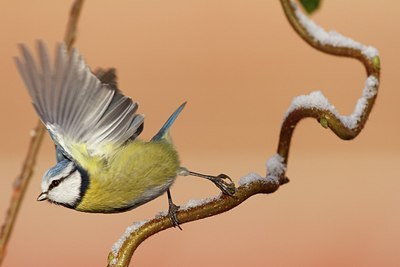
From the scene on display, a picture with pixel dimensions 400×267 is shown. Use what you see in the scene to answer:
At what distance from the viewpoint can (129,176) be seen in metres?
0.51

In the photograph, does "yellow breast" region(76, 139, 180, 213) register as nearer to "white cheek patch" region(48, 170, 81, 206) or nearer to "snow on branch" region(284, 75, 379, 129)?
"white cheek patch" region(48, 170, 81, 206)

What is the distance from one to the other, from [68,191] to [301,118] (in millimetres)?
162

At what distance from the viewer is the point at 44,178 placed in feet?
1.36

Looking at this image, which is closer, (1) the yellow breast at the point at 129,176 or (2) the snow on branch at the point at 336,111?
(2) the snow on branch at the point at 336,111

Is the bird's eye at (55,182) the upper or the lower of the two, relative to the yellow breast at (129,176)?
A: lower

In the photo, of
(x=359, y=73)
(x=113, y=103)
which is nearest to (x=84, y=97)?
(x=113, y=103)

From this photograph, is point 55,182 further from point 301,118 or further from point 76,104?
point 301,118

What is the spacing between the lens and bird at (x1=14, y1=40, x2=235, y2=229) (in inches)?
15.1

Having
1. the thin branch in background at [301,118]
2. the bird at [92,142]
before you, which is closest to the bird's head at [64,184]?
the bird at [92,142]

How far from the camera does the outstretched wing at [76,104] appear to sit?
1.23ft

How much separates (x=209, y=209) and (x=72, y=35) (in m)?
0.10

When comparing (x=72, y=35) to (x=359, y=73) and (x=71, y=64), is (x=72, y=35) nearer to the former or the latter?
(x=71, y=64)

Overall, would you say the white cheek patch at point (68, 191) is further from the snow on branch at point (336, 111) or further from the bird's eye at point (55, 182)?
the snow on branch at point (336, 111)

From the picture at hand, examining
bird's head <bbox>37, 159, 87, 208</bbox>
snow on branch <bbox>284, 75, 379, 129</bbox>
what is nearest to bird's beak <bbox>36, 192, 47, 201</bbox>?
bird's head <bbox>37, 159, 87, 208</bbox>
